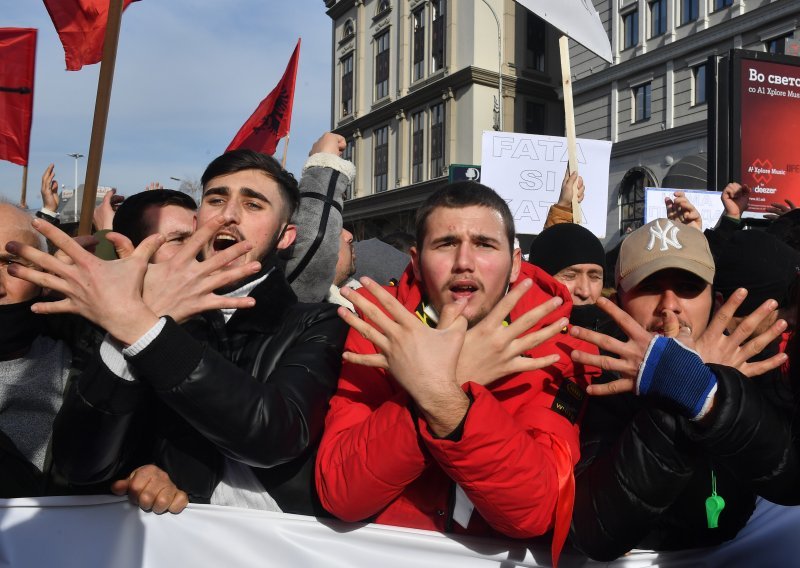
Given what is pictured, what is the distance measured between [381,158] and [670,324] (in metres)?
35.6

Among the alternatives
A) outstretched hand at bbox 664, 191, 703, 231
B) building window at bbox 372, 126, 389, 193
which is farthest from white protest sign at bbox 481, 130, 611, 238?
building window at bbox 372, 126, 389, 193

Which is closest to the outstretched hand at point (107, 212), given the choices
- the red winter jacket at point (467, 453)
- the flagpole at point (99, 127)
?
the flagpole at point (99, 127)

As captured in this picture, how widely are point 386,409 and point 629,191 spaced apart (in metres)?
23.5

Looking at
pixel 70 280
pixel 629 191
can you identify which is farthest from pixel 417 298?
pixel 629 191

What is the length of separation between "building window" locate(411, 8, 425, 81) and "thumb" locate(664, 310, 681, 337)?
3372 cm

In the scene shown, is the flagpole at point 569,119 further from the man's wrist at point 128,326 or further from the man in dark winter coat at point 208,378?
the man's wrist at point 128,326

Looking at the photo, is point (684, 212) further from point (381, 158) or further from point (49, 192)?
point (381, 158)

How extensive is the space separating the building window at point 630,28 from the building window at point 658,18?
1.88ft

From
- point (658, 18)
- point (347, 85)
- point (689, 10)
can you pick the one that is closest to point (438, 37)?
point (347, 85)

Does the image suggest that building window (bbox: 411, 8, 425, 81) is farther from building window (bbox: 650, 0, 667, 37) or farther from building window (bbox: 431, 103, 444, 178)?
building window (bbox: 650, 0, 667, 37)

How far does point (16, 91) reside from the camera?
4895mm

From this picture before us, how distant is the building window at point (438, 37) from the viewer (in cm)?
3338

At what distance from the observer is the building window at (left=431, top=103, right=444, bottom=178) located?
3259 cm

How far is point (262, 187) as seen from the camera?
245cm
